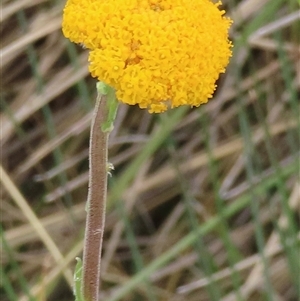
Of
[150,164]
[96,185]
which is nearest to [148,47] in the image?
[96,185]

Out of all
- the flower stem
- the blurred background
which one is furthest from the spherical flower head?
the blurred background

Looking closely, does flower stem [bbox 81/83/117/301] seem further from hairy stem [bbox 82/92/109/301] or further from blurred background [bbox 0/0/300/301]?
blurred background [bbox 0/0/300/301]

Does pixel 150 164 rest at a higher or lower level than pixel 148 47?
lower

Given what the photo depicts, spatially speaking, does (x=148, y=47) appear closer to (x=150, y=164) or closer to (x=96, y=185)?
(x=96, y=185)

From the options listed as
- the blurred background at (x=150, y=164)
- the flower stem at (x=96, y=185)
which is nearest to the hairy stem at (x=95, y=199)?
the flower stem at (x=96, y=185)

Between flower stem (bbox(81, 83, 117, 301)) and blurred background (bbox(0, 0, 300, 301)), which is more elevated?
flower stem (bbox(81, 83, 117, 301))

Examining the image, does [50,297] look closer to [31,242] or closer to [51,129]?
[31,242]
